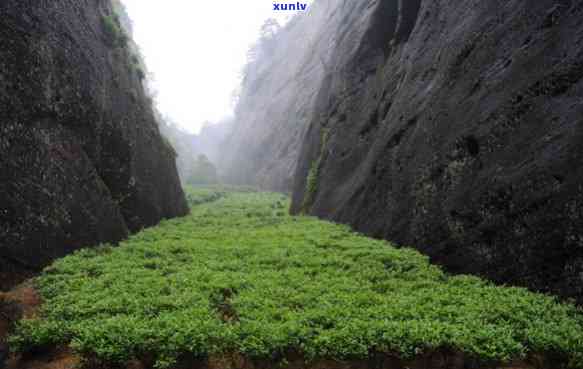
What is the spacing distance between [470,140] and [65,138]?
1135 centimetres

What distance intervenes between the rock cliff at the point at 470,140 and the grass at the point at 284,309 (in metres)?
0.99

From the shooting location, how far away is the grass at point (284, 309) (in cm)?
614

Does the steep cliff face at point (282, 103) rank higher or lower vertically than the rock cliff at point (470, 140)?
higher

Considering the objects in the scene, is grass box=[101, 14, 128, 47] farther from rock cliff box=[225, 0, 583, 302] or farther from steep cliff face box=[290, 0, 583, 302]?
steep cliff face box=[290, 0, 583, 302]

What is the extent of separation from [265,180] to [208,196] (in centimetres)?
1721

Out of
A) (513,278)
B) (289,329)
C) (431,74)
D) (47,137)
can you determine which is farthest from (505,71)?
(47,137)

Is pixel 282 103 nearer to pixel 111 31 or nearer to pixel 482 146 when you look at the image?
pixel 111 31

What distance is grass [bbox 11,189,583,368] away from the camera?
6145 mm

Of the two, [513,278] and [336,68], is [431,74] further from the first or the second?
[336,68]

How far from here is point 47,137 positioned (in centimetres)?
1102

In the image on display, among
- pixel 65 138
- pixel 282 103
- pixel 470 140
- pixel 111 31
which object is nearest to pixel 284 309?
pixel 470 140

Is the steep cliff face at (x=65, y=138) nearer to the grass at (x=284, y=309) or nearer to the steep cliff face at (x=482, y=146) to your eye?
the grass at (x=284, y=309)

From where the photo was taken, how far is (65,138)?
1209cm

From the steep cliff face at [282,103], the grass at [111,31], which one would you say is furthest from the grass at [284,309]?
the steep cliff face at [282,103]
